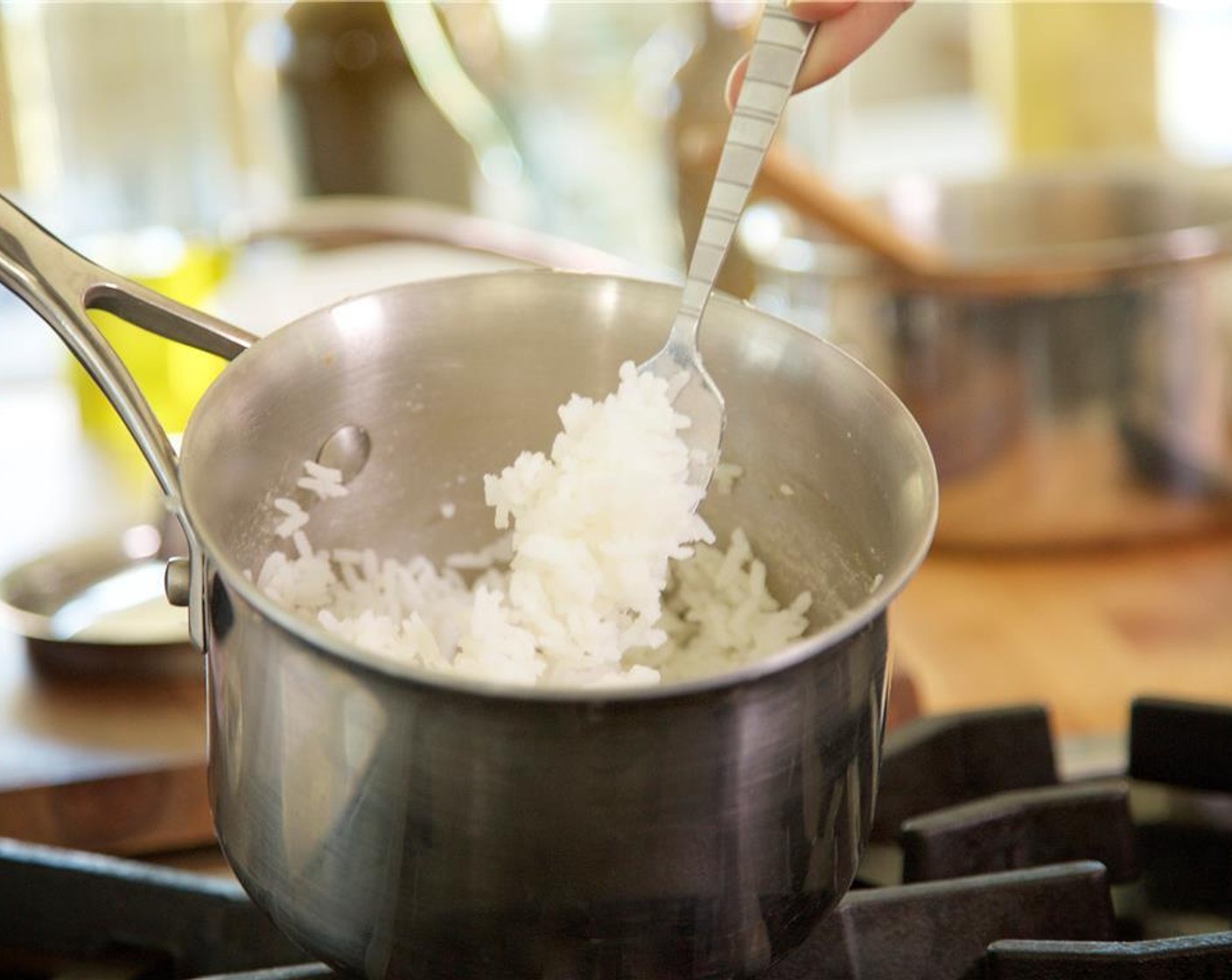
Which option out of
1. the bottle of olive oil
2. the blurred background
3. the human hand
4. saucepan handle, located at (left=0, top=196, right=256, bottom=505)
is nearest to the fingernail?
the human hand

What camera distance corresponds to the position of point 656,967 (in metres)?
0.39

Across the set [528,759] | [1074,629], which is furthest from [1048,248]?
[528,759]

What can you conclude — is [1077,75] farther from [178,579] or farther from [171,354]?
[178,579]

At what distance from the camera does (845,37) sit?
0.53m

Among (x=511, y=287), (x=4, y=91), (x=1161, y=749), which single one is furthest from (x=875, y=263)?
(x=4, y=91)

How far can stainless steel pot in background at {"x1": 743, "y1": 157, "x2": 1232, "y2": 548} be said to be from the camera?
93 cm

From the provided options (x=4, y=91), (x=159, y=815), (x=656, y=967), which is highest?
(x=4, y=91)

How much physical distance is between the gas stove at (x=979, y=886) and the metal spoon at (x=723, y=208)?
165 millimetres

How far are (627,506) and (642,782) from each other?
12cm

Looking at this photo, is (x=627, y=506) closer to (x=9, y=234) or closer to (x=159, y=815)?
(x=9, y=234)

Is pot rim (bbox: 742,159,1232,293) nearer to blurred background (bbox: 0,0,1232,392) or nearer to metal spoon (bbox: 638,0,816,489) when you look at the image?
blurred background (bbox: 0,0,1232,392)

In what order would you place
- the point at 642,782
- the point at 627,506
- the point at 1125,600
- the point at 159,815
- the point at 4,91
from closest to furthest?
1. the point at 642,782
2. the point at 627,506
3. the point at 159,815
4. the point at 1125,600
5. the point at 4,91

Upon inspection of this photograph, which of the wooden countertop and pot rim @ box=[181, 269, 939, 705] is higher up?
pot rim @ box=[181, 269, 939, 705]

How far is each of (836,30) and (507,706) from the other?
294mm
